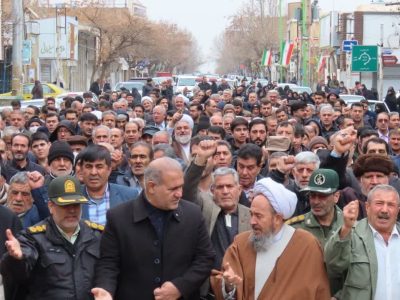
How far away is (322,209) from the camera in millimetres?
7629

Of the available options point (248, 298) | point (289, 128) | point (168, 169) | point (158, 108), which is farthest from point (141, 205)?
point (158, 108)

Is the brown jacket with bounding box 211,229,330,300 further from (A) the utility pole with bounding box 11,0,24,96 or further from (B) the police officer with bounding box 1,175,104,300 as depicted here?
(A) the utility pole with bounding box 11,0,24,96

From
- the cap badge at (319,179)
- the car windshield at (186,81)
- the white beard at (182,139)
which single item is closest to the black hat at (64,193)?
the cap badge at (319,179)

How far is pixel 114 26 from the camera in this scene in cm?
6706

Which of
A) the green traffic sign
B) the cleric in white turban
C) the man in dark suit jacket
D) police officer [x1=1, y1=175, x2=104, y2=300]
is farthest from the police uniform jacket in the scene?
the green traffic sign

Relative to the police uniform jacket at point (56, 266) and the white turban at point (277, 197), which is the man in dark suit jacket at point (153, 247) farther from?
the white turban at point (277, 197)

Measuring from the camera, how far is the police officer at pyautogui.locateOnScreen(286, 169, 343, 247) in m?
7.62

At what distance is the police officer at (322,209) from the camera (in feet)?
25.0

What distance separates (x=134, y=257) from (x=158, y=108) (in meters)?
11.7

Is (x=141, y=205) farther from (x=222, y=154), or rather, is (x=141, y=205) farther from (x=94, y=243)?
(x=222, y=154)

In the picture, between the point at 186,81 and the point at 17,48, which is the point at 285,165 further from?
the point at 186,81

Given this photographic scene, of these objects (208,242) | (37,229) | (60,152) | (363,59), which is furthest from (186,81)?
(37,229)

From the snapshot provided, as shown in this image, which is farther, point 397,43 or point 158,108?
point 397,43

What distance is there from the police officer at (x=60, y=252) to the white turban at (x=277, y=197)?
4.07ft
